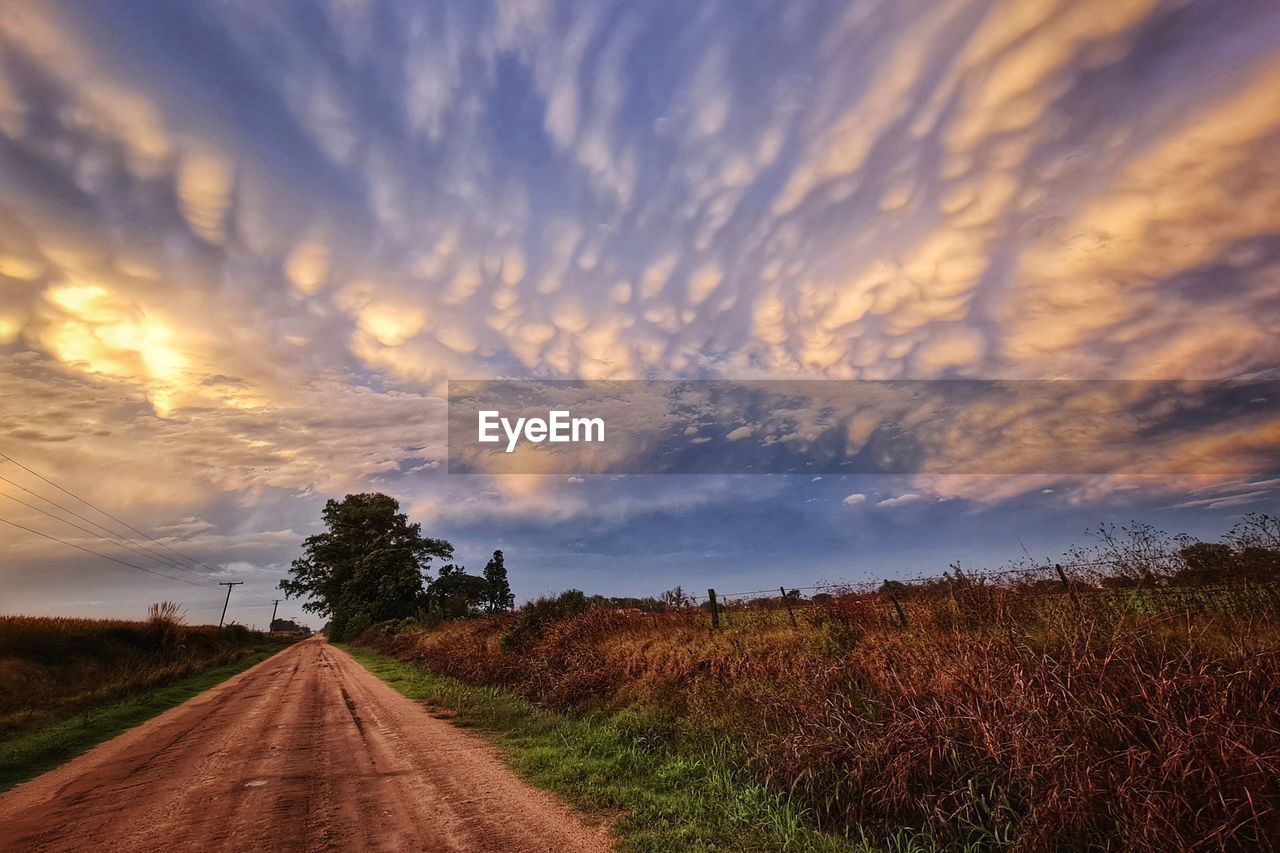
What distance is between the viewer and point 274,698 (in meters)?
15.9

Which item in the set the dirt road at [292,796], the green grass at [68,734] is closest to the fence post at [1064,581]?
the dirt road at [292,796]

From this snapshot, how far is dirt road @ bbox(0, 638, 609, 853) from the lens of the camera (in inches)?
213

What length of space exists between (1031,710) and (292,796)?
830 centimetres

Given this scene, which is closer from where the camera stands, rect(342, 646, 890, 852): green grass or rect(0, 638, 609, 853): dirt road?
rect(342, 646, 890, 852): green grass

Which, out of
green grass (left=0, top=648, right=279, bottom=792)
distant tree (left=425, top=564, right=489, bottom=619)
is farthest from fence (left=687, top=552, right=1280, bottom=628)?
distant tree (left=425, top=564, right=489, bottom=619)

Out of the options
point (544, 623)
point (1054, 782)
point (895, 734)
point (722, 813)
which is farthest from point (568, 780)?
point (544, 623)

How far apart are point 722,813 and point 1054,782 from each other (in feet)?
10.4

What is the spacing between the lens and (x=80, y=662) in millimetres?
23156

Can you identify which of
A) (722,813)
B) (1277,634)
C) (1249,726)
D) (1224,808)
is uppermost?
(1277,634)

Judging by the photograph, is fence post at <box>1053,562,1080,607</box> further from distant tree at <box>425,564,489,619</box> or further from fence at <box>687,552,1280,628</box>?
distant tree at <box>425,564,489,619</box>

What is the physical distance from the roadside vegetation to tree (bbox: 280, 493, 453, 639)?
17.1 m

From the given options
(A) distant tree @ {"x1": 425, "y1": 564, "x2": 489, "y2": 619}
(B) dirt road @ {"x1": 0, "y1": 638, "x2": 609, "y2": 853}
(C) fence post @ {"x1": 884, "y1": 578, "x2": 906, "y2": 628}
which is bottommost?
(B) dirt road @ {"x1": 0, "y1": 638, "x2": 609, "y2": 853}

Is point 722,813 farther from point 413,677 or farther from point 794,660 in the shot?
point 413,677

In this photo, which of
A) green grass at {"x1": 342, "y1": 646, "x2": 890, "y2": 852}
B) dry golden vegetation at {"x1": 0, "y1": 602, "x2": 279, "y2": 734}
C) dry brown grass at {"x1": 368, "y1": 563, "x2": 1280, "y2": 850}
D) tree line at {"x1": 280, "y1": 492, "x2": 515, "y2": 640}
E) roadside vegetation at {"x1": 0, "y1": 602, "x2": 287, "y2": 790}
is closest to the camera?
dry brown grass at {"x1": 368, "y1": 563, "x2": 1280, "y2": 850}
